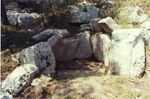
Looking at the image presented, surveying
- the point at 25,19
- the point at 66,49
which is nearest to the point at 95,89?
the point at 66,49

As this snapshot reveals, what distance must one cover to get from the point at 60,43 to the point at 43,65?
0.86 m

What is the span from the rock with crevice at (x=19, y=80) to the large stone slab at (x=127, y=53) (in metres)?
1.33

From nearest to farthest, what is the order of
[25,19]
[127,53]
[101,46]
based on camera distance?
1. [127,53]
2. [101,46]
3. [25,19]

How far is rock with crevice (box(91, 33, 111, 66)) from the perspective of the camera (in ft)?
23.1

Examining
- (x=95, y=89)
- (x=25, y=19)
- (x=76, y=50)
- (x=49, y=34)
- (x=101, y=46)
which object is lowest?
(x=95, y=89)

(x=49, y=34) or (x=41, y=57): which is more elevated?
(x=49, y=34)

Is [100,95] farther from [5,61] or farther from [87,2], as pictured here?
[87,2]

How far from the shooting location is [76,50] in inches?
295

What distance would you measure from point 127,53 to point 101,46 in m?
0.96

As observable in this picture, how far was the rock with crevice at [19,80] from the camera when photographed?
5884 mm

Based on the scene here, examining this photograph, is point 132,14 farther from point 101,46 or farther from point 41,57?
point 41,57

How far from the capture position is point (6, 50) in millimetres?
7297

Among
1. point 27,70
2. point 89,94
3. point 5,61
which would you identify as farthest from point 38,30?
point 89,94

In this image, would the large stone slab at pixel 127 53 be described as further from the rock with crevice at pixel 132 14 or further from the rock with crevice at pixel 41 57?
the rock with crevice at pixel 132 14
